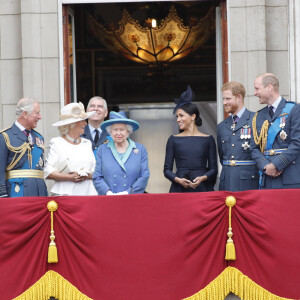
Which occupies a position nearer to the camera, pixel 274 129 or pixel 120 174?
pixel 274 129

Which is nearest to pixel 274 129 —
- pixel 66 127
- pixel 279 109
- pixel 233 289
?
pixel 279 109

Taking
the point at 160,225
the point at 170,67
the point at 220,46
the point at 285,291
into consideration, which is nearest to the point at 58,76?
the point at 220,46

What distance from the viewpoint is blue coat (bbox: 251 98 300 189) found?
10.1 meters

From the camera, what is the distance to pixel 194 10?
17281mm

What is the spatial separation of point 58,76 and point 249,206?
4.50 m

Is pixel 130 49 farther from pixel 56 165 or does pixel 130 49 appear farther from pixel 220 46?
pixel 56 165

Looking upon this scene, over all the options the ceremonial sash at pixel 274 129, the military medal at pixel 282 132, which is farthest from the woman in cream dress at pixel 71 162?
the military medal at pixel 282 132

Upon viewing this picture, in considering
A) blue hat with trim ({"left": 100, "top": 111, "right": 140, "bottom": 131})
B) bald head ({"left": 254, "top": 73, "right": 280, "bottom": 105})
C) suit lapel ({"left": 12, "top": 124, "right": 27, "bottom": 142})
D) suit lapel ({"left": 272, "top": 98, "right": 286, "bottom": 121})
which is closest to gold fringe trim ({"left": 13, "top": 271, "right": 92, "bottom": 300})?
suit lapel ({"left": 12, "top": 124, "right": 27, "bottom": 142})

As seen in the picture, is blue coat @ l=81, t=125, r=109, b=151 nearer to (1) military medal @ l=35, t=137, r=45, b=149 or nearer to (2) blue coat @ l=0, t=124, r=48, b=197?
(1) military medal @ l=35, t=137, r=45, b=149

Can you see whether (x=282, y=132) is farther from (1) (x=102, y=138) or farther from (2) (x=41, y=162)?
(2) (x=41, y=162)

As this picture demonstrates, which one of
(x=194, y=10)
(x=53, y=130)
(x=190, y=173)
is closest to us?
(x=190, y=173)

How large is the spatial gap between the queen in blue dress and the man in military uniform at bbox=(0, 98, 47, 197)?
62.2 inches

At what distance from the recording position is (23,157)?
10633mm

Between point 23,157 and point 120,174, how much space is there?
1.12 m
